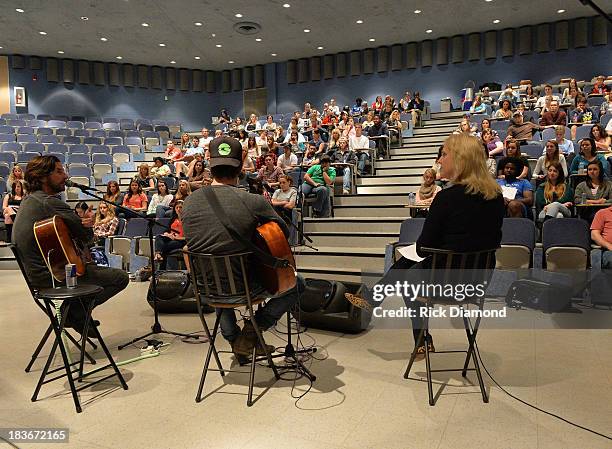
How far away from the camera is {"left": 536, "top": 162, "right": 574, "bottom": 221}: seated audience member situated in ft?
16.7

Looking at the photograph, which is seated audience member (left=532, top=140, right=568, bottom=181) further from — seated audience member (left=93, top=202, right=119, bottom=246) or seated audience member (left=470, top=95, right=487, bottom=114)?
seated audience member (left=93, top=202, right=119, bottom=246)

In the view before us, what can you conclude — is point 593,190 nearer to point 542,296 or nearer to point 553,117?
point 542,296

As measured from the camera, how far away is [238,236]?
2.45 meters

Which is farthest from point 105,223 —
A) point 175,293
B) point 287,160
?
point 175,293

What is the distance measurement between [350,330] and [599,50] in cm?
1375

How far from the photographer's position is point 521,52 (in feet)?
46.4

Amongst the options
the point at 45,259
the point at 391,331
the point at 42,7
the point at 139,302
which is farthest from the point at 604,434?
the point at 42,7

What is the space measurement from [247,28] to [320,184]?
8221 millimetres

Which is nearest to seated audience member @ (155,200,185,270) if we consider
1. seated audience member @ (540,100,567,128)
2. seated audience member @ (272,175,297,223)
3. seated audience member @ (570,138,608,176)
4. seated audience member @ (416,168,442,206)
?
seated audience member @ (272,175,297,223)

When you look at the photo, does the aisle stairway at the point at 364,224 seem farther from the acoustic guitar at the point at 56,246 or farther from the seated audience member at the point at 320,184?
the acoustic guitar at the point at 56,246

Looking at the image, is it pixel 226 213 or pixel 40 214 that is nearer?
pixel 226 213

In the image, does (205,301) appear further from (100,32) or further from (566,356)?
(100,32)

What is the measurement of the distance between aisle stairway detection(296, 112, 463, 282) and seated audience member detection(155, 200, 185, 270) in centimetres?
155

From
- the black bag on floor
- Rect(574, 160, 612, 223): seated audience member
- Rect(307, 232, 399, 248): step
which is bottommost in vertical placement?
the black bag on floor
